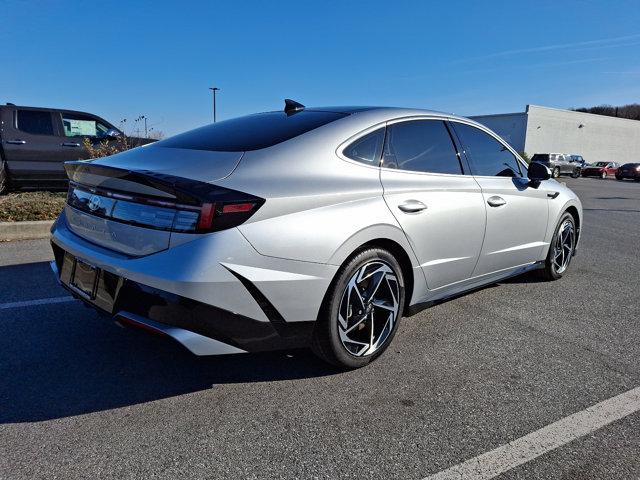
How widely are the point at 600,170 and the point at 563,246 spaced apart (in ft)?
131

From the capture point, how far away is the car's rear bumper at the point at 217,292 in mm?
2170

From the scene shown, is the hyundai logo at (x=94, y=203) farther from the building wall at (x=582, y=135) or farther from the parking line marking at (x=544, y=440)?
the building wall at (x=582, y=135)

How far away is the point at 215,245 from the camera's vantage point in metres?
2.17

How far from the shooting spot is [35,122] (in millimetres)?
8828

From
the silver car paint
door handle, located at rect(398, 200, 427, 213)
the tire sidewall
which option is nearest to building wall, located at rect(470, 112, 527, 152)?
the tire sidewall

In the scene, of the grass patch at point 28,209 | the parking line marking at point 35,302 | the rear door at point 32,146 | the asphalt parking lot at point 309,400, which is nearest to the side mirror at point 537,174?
the asphalt parking lot at point 309,400

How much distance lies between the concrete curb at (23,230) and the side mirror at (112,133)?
3247 millimetres

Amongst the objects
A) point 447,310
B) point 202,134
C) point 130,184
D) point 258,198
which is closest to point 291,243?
point 258,198

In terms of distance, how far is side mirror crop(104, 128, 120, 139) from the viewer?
9133 millimetres

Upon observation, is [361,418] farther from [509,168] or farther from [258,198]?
[509,168]

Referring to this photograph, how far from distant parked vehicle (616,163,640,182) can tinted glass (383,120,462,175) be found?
39.3 metres

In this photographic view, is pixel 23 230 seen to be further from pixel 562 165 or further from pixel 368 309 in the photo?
pixel 562 165

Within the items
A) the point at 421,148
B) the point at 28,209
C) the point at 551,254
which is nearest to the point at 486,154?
the point at 421,148

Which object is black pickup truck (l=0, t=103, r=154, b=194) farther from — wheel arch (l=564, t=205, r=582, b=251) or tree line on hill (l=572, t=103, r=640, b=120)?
tree line on hill (l=572, t=103, r=640, b=120)
